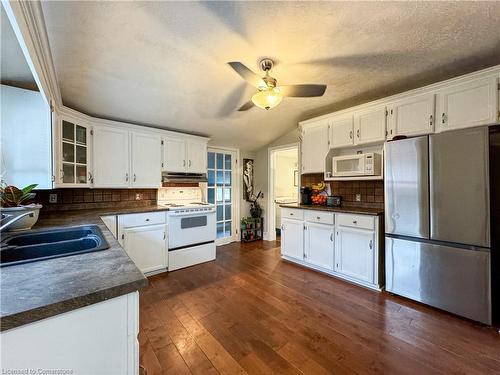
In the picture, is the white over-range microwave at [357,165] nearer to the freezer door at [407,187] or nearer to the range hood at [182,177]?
the freezer door at [407,187]

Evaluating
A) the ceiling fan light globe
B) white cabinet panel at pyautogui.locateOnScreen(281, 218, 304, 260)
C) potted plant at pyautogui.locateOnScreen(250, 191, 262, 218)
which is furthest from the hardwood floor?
potted plant at pyautogui.locateOnScreen(250, 191, 262, 218)

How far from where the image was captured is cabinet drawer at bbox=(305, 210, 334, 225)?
9.62 ft

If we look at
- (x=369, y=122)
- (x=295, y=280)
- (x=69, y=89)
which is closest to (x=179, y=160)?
(x=69, y=89)

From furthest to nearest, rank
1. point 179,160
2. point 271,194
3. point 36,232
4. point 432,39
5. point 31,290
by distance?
point 271,194 < point 179,160 < point 432,39 < point 36,232 < point 31,290

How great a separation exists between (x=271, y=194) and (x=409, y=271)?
9.45 feet

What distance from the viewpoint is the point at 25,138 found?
1911 millimetres

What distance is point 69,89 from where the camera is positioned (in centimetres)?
241

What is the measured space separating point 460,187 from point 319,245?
5.41 feet

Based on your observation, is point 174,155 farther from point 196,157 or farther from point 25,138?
point 25,138

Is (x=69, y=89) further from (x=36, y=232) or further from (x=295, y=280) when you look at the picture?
(x=295, y=280)

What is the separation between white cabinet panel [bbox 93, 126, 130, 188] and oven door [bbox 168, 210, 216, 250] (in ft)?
2.88

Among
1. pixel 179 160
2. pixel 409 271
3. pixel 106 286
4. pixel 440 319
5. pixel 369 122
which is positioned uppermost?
pixel 369 122

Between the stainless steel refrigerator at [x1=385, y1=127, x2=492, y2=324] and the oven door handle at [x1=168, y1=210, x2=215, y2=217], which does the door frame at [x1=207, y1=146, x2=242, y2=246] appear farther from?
the stainless steel refrigerator at [x1=385, y1=127, x2=492, y2=324]

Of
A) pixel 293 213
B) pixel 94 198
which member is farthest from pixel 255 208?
pixel 94 198
